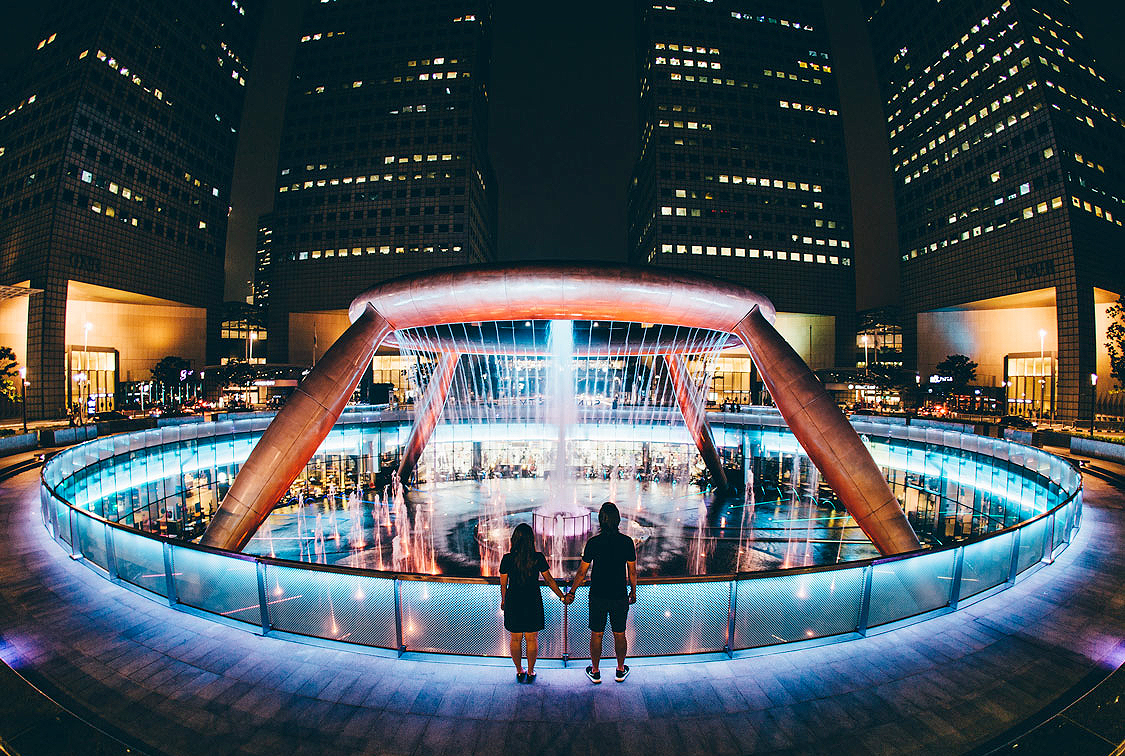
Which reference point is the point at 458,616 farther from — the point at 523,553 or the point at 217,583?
the point at 217,583

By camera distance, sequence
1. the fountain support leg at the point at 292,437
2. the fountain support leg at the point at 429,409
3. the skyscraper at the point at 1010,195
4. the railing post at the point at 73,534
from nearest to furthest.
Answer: the railing post at the point at 73,534 < the fountain support leg at the point at 292,437 < the fountain support leg at the point at 429,409 < the skyscraper at the point at 1010,195

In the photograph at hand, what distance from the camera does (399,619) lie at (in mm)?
5293

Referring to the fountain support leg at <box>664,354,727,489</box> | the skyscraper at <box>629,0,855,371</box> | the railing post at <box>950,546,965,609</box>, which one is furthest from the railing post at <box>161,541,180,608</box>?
the skyscraper at <box>629,0,855,371</box>

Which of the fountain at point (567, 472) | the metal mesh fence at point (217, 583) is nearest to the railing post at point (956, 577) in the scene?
the fountain at point (567, 472)

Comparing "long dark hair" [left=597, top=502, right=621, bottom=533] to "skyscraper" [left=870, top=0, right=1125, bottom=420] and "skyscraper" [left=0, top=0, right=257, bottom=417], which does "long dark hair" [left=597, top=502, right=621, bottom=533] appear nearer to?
"skyscraper" [left=0, top=0, right=257, bottom=417]

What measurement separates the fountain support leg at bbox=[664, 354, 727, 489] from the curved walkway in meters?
12.3

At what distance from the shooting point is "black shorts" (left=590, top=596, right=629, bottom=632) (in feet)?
15.8

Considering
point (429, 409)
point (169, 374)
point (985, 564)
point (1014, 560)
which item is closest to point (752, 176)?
point (429, 409)

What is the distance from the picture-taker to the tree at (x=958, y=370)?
5928 cm

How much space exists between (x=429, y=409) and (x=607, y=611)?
610 inches

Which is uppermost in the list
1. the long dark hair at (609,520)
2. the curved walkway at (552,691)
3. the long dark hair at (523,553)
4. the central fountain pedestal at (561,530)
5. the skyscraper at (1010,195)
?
the skyscraper at (1010,195)

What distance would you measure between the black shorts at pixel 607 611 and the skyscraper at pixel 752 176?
7527 cm

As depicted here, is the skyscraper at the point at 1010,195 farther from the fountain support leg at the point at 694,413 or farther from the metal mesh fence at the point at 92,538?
the metal mesh fence at the point at 92,538

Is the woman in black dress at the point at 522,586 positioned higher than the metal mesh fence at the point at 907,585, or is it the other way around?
the woman in black dress at the point at 522,586
